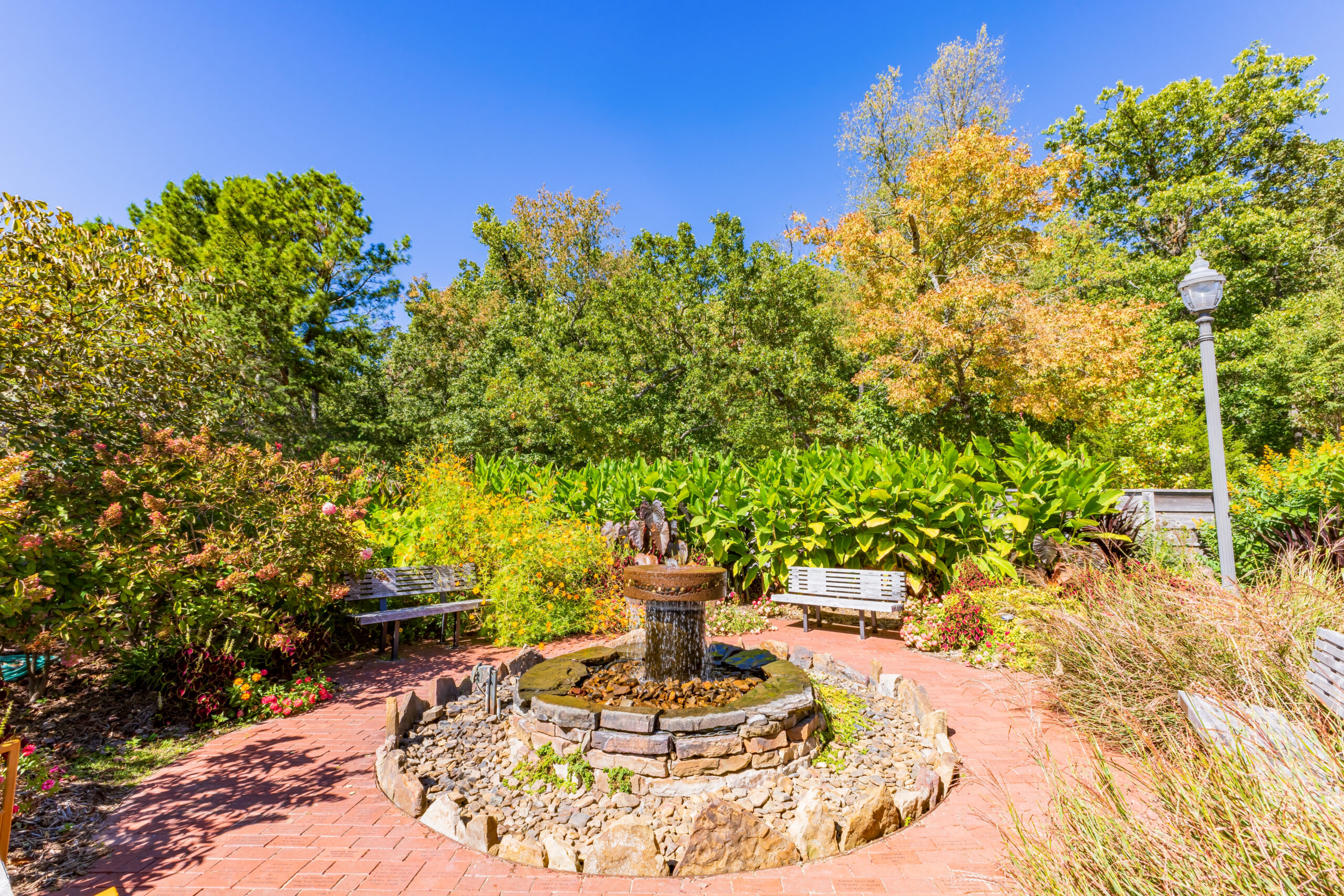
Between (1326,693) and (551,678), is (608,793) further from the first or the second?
(1326,693)

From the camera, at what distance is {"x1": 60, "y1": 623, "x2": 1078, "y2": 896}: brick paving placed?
107 inches

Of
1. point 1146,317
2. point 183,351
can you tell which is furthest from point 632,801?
point 1146,317

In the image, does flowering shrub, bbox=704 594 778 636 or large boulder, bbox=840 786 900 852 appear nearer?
large boulder, bbox=840 786 900 852

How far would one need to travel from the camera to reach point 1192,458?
14.8 metres

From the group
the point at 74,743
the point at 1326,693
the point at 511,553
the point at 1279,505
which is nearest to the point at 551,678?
the point at 511,553

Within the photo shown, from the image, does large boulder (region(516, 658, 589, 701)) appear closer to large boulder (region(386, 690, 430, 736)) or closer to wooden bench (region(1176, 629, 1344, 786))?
large boulder (region(386, 690, 430, 736))

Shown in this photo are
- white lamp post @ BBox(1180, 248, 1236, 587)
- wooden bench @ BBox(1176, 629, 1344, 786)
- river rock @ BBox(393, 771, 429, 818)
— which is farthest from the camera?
white lamp post @ BBox(1180, 248, 1236, 587)

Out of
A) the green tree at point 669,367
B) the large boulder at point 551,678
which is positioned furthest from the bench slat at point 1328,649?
the green tree at point 669,367

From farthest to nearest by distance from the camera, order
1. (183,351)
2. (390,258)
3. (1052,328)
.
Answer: (390,258) → (1052,328) → (183,351)

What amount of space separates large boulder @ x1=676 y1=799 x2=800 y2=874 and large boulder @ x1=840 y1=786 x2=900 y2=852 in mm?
289

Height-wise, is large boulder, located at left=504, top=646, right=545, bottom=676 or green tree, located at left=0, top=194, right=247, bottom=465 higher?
green tree, located at left=0, top=194, right=247, bottom=465

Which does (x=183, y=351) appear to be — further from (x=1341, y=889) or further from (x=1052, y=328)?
(x=1052, y=328)

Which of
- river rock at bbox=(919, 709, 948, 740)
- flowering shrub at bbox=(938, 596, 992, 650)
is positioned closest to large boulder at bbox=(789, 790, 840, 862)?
river rock at bbox=(919, 709, 948, 740)

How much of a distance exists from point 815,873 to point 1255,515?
303 inches
